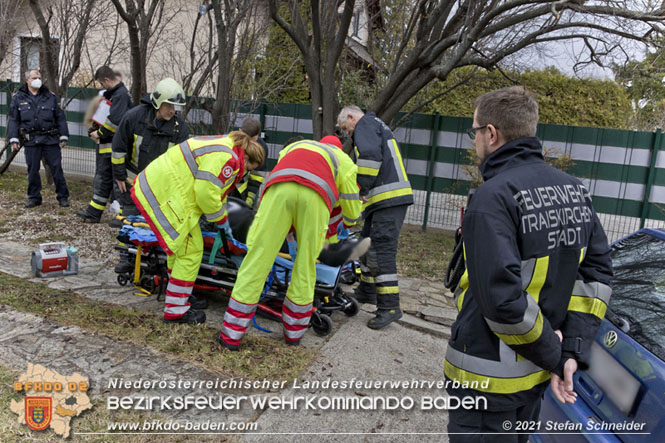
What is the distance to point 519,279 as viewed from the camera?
1695 mm

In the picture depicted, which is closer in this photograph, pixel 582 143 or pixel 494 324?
pixel 494 324

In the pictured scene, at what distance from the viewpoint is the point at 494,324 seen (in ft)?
5.76

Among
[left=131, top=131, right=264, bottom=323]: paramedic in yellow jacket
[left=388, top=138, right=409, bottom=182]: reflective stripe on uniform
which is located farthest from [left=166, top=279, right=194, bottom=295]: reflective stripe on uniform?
[left=388, top=138, right=409, bottom=182]: reflective stripe on uniform

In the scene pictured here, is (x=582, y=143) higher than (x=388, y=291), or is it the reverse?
(x=582, y=143)

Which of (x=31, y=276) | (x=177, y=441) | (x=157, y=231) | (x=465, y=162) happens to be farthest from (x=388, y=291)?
(x=465, y=162)

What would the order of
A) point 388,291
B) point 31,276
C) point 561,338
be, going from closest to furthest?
point 561,338, point 388,291, point 31,276

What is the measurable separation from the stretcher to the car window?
2247 millimetres

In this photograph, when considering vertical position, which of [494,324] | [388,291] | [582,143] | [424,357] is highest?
[582,143]

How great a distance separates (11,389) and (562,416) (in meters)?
3.13

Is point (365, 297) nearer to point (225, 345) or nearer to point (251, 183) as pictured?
point (225, 345)

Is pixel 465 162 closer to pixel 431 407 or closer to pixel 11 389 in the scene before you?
pixel 431 407

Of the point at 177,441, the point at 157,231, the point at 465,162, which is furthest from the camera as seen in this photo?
the point at 465,162

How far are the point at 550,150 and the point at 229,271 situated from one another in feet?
21.7

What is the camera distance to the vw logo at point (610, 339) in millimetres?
2341
